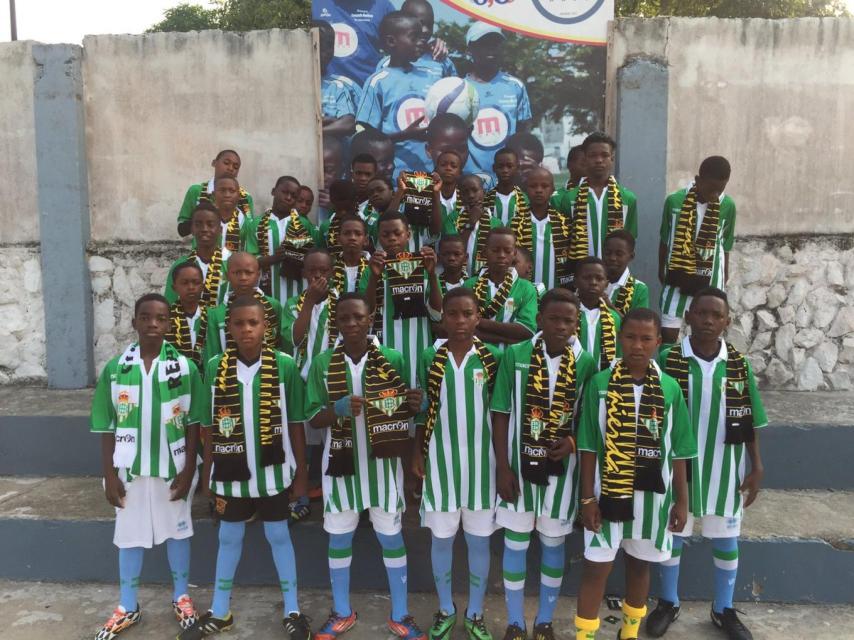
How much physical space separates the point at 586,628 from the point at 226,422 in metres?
1.93

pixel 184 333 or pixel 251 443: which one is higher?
pixel 184 333

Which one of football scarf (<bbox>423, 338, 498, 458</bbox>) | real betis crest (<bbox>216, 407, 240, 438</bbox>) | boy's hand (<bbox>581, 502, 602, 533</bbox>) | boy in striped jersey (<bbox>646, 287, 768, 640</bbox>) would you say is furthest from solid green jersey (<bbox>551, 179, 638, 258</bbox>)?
real betis crest (<bbox>216, 407, 240, 438</bbox>)

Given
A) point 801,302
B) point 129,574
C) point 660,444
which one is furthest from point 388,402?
point 801,302

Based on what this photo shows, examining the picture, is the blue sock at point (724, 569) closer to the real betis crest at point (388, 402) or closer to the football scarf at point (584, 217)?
the real betis crest at point (388, 402)

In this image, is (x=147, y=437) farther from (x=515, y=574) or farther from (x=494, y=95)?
(x=494, y=95)

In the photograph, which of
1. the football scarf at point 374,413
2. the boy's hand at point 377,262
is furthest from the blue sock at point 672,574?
the boy's hand at point 377,262

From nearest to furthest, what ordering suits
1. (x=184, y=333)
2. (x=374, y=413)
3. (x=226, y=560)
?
1. (x=374, y=413)
2. (x=226, y=560)
3. (x=184, y=333)

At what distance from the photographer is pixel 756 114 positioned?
231 inches

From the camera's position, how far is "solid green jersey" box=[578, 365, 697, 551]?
327 centimetres

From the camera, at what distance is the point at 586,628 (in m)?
3.35

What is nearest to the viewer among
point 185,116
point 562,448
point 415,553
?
point 562,448

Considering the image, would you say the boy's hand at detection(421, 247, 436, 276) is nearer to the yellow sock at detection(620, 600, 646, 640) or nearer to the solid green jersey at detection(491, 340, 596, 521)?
the solid green jersey at detection(491, 340, 596, 521)

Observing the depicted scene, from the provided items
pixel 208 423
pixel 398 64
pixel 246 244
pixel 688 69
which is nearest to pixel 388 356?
pixel 208 423

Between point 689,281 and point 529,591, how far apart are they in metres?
2.17
